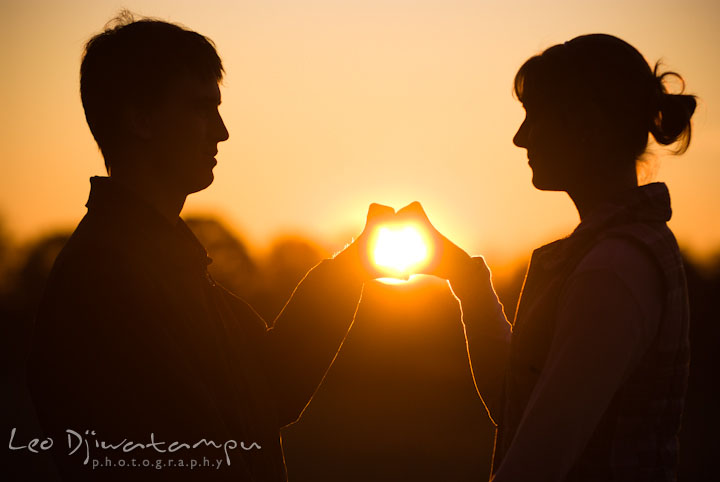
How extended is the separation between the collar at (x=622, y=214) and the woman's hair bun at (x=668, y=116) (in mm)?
256

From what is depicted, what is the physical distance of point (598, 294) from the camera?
107 inches

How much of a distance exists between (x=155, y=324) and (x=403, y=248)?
6.16 ft

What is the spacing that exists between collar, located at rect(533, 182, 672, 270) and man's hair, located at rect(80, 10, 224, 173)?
2243 millimetres

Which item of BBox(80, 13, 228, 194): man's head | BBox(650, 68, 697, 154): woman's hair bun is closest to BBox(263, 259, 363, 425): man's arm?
BBox(80, 13, 228, 194): man's head

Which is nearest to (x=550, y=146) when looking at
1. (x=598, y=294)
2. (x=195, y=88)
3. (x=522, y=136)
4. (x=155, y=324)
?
(x=522, y=136)

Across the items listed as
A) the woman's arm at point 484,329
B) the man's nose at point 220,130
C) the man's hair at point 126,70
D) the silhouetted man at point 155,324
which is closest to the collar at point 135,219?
the silhouetted man at point 155,324

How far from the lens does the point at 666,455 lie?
9.71ft

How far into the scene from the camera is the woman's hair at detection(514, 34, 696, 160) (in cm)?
323

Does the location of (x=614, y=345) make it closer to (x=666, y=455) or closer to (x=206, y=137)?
(x=666, y=455)

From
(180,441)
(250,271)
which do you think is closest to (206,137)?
(180,441)

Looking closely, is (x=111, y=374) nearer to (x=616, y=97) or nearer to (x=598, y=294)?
(x=598, y=294)

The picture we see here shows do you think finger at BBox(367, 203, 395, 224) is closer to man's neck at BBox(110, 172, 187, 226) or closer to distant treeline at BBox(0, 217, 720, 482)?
man's neck at BBox(110, 172, 187, 226)

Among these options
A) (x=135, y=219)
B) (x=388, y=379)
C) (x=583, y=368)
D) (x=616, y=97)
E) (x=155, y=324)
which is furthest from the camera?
(x=388, y=379)

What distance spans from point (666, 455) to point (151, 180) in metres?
2.66
